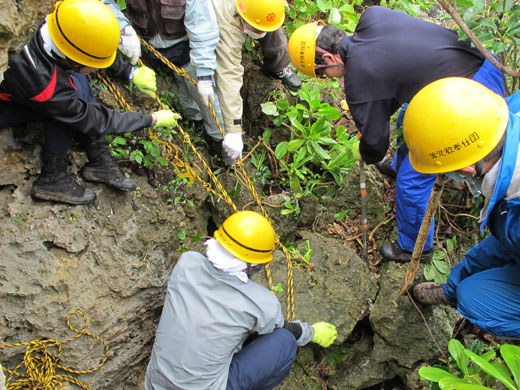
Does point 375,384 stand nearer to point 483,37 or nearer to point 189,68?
point 483,37

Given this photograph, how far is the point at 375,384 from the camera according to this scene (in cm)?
309

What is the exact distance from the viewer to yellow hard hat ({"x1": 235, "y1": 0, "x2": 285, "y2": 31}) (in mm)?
2719

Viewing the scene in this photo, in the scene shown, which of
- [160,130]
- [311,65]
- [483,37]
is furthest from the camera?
[160,130]

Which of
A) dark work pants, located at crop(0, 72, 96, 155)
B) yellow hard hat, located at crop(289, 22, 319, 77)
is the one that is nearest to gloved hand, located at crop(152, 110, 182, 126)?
dark work pants, located at crop(0, 72, 96, 155)

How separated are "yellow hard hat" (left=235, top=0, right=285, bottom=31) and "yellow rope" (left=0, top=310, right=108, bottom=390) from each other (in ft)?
7.41

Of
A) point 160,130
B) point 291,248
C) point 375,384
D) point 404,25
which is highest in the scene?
point 404,25

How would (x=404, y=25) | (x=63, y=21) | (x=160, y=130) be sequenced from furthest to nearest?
(x=160, y=130), (x=404, y=25), (x=63, y=21)

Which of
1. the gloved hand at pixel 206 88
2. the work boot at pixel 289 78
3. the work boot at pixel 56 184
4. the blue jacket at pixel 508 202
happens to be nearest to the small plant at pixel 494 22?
the blue jacket at pixel 508 202

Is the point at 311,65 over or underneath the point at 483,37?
underneath

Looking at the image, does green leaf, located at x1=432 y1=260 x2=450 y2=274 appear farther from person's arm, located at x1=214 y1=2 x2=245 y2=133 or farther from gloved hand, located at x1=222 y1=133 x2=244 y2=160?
person's arm, located at x1=214 y1=2 x2=245 y2=133

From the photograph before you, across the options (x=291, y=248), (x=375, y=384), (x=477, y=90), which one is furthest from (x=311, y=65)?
(x=375, y=384)

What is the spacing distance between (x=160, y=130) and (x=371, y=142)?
159 centimetres

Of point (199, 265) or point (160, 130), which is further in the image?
point (160, 130)

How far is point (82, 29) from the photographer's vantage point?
1.98m
